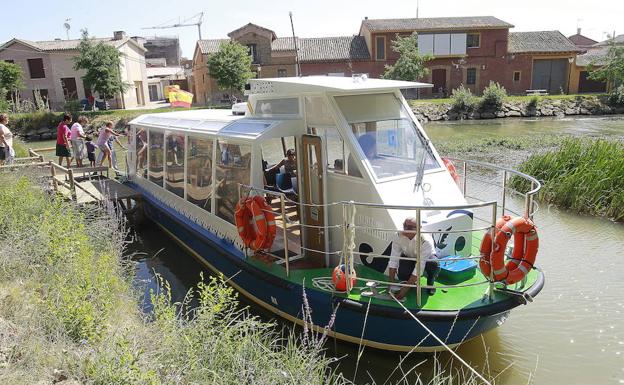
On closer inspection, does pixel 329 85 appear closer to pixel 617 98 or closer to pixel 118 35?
pixel 617 98

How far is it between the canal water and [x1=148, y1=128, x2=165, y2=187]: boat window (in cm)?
131

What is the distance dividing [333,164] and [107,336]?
3.39 meters

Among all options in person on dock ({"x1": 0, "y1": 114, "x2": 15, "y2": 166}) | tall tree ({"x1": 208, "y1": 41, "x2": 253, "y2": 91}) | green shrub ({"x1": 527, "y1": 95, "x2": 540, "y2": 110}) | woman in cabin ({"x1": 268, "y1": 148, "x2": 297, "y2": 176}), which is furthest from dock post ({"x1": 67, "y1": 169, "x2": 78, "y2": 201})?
green shrub ({"x1": 527, "y1": 95, "x2": 540, "y2": 110})

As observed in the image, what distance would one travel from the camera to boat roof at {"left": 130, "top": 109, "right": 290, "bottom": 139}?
6969mm

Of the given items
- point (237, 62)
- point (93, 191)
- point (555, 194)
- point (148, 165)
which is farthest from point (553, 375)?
point (237, 62)

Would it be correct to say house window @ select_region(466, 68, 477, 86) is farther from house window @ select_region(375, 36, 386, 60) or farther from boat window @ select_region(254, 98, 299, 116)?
boat window @ select_region(254, 98, 299, 116)

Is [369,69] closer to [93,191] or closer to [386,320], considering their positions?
[93,191]

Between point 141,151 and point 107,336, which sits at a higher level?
point 141,151

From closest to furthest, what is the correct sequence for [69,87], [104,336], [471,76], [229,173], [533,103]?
[104,336] < [229,173] < [533,103] < [69,87] < [471,76]

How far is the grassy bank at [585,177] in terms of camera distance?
10852 millimetres

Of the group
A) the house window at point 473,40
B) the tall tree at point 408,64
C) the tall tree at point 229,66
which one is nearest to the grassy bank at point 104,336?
the tall tree at point 229,66

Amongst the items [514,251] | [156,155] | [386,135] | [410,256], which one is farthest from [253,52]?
[514,251]

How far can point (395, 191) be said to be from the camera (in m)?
6.04

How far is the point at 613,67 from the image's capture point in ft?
124
